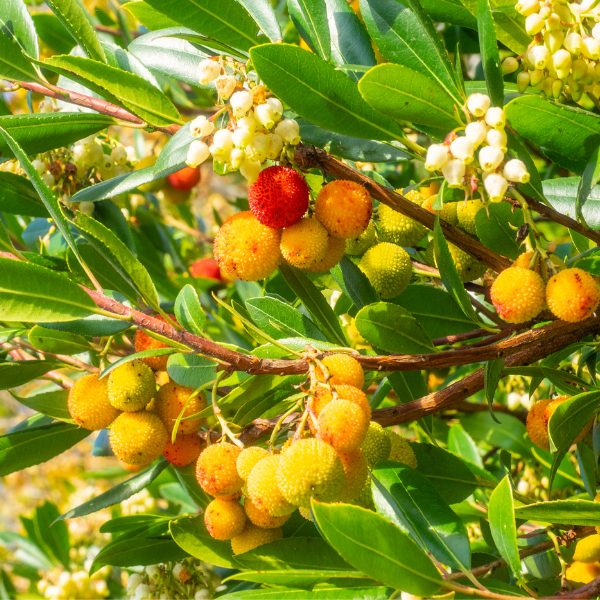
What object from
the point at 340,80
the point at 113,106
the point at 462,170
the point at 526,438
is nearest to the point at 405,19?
the point at 340,80

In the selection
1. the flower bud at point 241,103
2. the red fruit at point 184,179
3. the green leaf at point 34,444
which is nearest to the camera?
the flower bud at point 241,103

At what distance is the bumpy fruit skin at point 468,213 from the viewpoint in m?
1.02

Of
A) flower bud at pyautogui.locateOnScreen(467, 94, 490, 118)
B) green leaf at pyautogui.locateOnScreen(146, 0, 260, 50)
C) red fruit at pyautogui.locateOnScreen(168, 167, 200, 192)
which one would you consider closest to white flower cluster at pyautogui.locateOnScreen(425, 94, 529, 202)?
flower bud at pyautogui.locateOnScreen(467, 94, 490, 118)

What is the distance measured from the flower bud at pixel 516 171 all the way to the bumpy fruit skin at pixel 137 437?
62cm

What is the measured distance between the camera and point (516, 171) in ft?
2.48

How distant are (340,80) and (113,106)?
0.41 m

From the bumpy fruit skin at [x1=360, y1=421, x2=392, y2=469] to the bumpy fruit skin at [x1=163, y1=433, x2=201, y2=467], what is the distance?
307 millimetres

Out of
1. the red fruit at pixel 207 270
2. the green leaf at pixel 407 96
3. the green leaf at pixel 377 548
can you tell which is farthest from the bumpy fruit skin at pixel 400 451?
the red fruit at pixel 207 270

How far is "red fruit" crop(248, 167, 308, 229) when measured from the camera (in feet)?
2.68

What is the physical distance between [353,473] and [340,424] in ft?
0.39

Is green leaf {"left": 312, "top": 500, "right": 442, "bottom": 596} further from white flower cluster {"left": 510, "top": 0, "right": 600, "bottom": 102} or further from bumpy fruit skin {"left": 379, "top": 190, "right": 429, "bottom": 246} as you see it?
white flower cluster {"left": 510, "top": 0, "right": 600, "bottom": 102}

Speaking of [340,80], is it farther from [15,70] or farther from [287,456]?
[15,70]

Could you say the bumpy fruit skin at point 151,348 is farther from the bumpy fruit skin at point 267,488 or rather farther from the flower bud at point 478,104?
the flower bud at point 478,104

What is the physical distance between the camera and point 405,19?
814 millimetres
